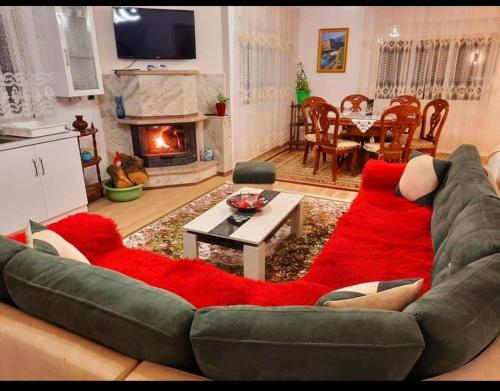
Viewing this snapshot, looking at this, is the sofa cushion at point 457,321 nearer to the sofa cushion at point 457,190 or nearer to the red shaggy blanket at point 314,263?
the red shaggy blanket at point 314,263

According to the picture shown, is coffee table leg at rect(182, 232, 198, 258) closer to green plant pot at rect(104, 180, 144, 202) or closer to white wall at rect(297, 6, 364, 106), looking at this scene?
green plant pot at rect(104, 180, 144, 202)

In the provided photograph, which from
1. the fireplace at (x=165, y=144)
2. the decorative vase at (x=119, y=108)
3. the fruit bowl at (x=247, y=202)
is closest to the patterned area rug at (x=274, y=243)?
the fruit bowl at (x=247, y=202)

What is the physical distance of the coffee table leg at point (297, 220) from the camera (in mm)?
2916

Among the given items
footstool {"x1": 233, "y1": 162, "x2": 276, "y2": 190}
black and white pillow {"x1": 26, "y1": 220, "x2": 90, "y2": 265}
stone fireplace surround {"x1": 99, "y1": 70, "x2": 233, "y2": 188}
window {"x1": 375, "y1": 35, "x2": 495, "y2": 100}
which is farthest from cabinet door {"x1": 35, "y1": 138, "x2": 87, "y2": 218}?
window {"x1": 375, "y1": 35, "x2": 495, "y2": 100}

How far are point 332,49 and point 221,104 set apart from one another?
2.81 metres

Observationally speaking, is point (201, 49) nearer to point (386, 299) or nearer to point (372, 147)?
point (372, 147)

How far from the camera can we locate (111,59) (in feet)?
13.3

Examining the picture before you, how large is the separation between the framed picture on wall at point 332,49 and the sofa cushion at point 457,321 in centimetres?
587

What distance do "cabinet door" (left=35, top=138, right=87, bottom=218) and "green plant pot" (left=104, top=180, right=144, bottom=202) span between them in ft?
1.36

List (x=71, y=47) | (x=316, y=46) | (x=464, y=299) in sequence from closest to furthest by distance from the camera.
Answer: (x=464, y=299), (x=71, y=47), (x=316, y=46)

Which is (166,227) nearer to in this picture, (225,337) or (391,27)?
(225,337)

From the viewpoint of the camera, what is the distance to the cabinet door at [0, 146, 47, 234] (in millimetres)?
2838

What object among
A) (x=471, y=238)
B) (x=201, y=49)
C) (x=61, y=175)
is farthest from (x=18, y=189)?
(x=471, y=238)

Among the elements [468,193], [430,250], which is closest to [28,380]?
[430,250]
